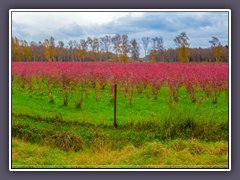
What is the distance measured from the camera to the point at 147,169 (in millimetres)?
4965

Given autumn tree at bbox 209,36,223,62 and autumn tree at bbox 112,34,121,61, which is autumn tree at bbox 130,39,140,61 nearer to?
autumn tree at bbox 112,34,121,61

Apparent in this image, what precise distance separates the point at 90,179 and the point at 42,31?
68.9 inches

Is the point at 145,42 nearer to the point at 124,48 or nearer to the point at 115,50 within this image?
the point at 124,48

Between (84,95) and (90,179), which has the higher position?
(84,95)

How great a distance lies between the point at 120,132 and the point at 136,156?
35 cm

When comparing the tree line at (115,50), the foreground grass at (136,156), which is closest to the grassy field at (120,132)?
the foreground grass at (136,156)

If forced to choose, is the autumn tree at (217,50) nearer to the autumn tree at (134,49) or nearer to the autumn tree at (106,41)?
the autumn tree at (134,49)

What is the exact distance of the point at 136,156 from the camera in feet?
16.6

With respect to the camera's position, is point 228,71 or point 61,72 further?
point 61,72

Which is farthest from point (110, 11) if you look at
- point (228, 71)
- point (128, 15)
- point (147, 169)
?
point (147, 169)

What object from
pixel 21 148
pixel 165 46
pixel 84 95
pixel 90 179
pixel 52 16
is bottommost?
pixel 90 179
